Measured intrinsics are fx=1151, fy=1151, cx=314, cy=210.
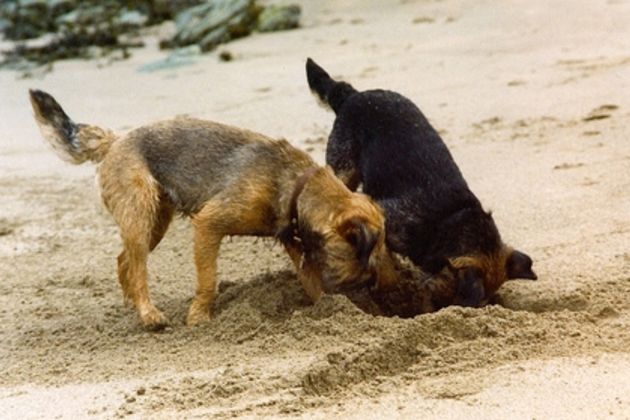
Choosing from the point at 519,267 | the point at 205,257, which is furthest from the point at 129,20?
the point at 519,267

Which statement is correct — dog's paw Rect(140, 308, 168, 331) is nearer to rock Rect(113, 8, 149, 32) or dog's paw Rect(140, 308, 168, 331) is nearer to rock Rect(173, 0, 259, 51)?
rock Rect(173, 0, 259, 51)

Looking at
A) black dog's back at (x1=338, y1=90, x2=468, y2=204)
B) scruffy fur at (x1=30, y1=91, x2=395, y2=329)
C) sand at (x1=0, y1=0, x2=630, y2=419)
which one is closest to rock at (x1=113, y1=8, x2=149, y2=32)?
sand at (x1=0, y1=0, x2=630, y2=419)

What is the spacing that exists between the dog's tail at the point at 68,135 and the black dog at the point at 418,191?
1.52 meters

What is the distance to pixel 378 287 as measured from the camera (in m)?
5.62

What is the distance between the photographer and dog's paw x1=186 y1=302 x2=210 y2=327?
19.0 feet

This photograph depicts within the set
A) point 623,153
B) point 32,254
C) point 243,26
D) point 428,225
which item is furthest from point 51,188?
point 243,26

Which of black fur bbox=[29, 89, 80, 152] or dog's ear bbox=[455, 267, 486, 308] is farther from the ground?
black fur bbox=[29, 89, 80, 152]

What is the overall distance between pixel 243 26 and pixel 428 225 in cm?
747

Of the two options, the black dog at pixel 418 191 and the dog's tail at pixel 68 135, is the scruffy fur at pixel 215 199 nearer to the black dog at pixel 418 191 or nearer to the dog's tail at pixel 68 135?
the dog's tail at pixel 68 135

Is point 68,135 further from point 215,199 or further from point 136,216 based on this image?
point 215,199

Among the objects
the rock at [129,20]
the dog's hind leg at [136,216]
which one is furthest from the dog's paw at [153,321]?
the rock at [129,20]

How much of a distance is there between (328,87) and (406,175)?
112cm

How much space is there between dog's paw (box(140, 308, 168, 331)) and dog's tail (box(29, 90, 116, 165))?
975mm

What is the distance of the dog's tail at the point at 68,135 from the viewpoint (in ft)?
20.6
